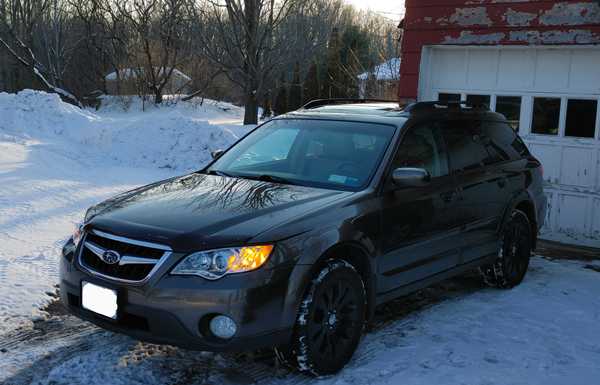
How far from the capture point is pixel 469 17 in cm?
878

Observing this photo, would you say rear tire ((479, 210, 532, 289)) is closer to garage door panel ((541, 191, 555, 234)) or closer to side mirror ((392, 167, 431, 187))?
side mirror ((392, 167, 431, 187))

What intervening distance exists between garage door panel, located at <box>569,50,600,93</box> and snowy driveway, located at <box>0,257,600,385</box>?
3.68 m

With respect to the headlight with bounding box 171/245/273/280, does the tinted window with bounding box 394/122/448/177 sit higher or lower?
higher

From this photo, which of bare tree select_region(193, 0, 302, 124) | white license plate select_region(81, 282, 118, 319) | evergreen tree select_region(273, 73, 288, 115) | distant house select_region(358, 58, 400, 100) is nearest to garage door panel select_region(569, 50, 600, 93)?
white license plate select_region(81, 282, 118, 319)

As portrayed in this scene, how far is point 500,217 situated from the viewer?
225 inches

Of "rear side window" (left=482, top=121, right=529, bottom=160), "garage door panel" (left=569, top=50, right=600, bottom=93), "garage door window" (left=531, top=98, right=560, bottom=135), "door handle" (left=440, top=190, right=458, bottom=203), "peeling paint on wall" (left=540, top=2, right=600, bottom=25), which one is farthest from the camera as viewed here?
"garage door window" (left=531, top=98, right=560, bottom=135)

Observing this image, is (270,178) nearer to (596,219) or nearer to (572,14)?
(572,14)

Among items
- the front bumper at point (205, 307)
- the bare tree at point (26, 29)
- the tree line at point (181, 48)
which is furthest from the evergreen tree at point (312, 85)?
the front bumper at point (205, 307)

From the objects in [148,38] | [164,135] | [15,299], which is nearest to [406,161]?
[15,299]

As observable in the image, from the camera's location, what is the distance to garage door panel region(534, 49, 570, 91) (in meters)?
8.44

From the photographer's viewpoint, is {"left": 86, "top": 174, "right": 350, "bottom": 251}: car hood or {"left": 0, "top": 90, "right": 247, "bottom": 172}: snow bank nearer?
{"left": 86, "top": 174, "right": 350, "bottom": 251}: car hood

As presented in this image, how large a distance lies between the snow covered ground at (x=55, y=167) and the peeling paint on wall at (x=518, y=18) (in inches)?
234

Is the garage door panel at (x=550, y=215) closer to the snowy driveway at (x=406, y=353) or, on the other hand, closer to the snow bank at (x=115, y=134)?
the snowy driveway at (x=406, y=353)

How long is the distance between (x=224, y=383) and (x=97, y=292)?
0.90m
